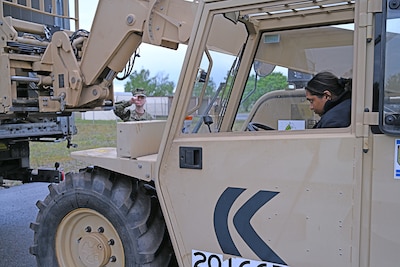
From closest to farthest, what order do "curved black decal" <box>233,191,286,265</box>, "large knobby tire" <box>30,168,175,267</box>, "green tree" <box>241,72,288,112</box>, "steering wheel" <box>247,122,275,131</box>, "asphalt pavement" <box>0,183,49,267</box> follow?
1. "curved black decal" <box>233,191,286,265</box>
2. "large knobby tire" <box>30,168,175,267</box>
3. "steering wheel" <box>247,122,275,131</box>
4. "green tree" <box>241,72,288,112</box>
5. "asphalt pavement" <box>0,183,49,267</box>

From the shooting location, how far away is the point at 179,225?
2787 millimetres

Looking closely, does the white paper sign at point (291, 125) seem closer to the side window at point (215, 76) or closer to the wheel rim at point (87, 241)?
the side window at point (215, 76)

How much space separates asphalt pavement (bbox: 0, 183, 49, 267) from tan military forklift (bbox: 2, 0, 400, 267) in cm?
159

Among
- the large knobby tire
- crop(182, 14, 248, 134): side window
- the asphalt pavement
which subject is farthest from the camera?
the asphalt pavement

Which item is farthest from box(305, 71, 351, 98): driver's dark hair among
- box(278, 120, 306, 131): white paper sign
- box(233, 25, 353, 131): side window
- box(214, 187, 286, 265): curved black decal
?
box(214, 187, 286, 265): curved black decal

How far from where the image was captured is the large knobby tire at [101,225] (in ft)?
9.78

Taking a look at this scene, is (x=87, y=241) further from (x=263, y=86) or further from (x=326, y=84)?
(x=326, y=84)

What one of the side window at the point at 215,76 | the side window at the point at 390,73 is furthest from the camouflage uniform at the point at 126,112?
the side window at the point at 390,73

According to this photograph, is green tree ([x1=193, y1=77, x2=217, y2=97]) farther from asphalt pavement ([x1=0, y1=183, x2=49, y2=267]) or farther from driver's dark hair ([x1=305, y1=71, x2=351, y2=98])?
asphalt pavement ([x1=0, y1=183, x2=49, y2=267])

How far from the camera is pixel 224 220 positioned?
2.63 metres

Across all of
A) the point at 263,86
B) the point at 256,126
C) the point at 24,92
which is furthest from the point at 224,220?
the point at 24,92

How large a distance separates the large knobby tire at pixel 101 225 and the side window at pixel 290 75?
3.01 ft

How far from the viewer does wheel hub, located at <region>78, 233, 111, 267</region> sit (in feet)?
10.3

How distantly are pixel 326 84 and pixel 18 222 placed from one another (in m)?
4.85
